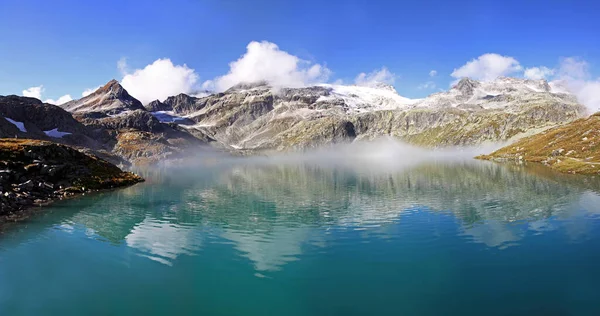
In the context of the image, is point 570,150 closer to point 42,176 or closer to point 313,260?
point 313,260

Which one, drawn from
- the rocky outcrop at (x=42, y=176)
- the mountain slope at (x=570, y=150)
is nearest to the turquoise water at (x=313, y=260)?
the rocky outcrop at (x=42, y=176)

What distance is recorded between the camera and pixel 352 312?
79.1ft

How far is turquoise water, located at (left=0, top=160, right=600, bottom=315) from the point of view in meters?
25.7

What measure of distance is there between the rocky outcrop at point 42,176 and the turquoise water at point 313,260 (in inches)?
349

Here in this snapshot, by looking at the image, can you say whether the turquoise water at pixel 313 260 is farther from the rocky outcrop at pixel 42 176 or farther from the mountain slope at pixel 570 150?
the mountain slope at pixel 570 150

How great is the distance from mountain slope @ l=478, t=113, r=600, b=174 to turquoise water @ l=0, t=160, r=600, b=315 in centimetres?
6745

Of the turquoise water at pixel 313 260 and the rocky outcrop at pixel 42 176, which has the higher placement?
the rocky outcrop at pixel 42 176

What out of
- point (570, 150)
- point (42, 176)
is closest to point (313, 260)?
point (42, 176)

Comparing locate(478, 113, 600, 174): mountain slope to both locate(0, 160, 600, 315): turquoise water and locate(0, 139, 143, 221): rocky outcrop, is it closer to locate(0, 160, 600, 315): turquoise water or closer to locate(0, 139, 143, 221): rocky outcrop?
locate(0, 160, 600, 315): turquoise water

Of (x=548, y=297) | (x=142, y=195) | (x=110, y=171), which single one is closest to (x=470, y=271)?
(x=548, y=297)

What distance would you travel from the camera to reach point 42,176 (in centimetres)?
7956

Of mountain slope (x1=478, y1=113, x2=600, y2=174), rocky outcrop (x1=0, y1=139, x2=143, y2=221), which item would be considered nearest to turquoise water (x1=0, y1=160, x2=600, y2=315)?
rocky outcrop (x1=0, y1=139, x2=143, y2=221)

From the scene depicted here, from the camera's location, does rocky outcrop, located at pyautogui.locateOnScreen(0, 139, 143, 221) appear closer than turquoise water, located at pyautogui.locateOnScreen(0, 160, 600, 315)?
No

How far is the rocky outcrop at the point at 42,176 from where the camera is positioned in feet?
213
